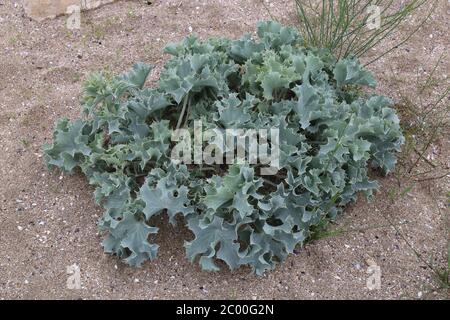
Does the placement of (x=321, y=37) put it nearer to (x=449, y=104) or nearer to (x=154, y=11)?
(x=449, y=104)

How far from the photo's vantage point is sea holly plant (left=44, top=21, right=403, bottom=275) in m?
2.43

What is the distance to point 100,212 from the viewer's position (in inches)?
107

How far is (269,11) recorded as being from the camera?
3.85 m

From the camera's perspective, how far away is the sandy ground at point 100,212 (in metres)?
2.46

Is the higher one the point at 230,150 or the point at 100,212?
the point at 230,150

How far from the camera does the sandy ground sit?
246 cm

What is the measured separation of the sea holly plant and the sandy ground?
9cm

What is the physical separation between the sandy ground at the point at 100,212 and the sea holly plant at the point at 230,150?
0.09 metres

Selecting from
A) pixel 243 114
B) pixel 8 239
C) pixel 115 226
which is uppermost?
pixel 243 114

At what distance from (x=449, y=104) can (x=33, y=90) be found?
227cm

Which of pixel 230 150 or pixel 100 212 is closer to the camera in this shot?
pixel 230 150

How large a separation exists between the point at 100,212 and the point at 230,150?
678 mm

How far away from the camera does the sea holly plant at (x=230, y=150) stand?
7.98 ft

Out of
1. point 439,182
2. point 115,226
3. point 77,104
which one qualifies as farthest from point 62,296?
point 439,182
